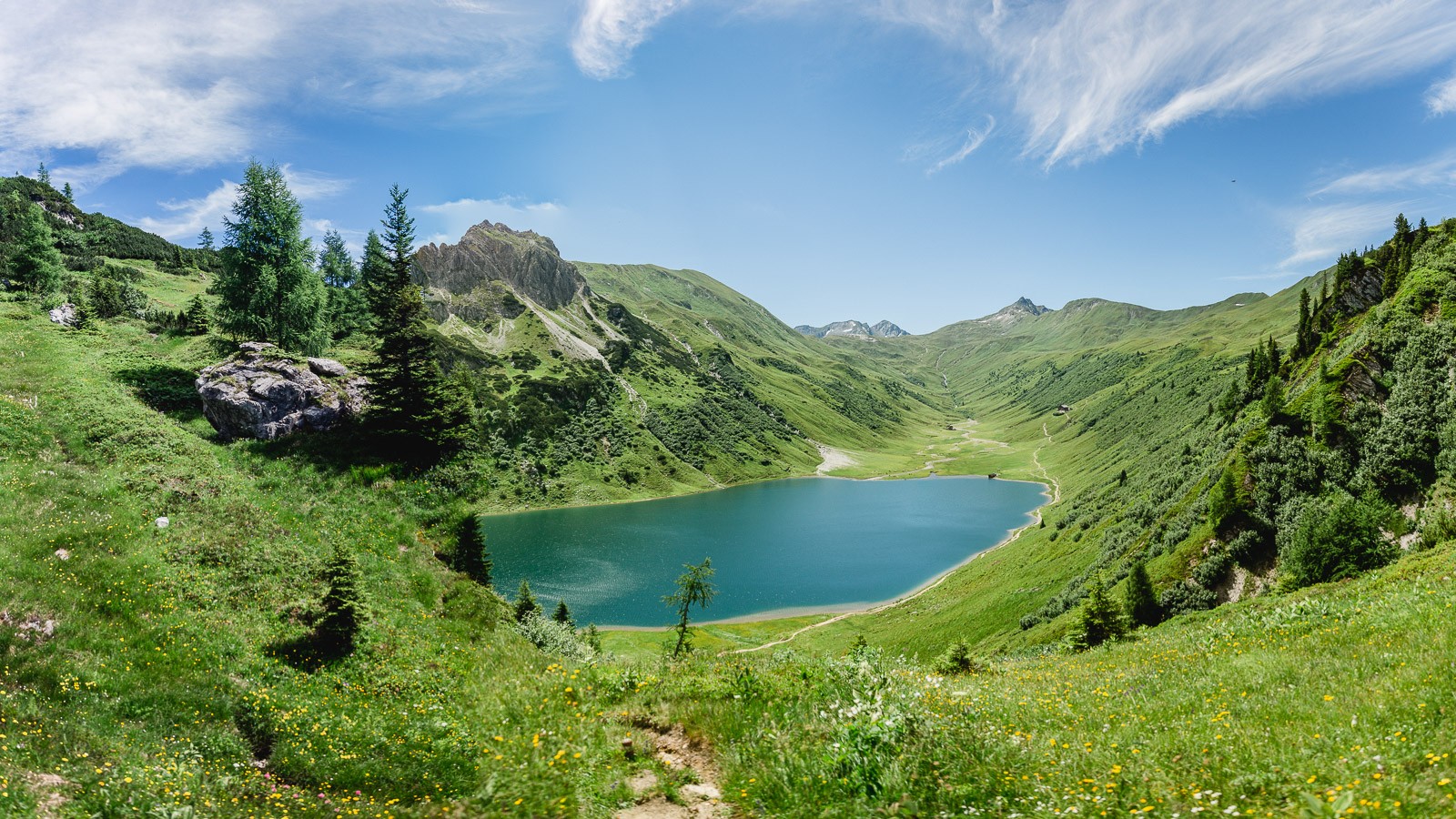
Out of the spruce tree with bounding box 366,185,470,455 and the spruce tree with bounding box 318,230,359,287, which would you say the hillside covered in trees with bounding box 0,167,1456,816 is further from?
the spruce tree with bounding box 318,230,359,287

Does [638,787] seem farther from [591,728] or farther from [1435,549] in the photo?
[1435,549]

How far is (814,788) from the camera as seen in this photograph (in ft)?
27.4

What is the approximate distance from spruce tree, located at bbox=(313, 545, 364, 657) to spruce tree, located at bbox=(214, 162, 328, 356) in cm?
3149

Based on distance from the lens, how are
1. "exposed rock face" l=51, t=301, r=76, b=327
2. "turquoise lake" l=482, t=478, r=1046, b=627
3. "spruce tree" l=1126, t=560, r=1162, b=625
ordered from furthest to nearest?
"turquoise lake" l=482, t=478, r=1046, b=627 → "spruce tree" l=1126, t=560, r=1162, b=625 → "exposed rock face" l=51, t=301, r=76, b=327

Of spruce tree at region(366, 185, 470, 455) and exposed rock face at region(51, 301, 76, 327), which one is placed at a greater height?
exposed rock face at region(51, 301, 76, 327)

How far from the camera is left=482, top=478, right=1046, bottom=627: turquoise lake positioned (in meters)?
103

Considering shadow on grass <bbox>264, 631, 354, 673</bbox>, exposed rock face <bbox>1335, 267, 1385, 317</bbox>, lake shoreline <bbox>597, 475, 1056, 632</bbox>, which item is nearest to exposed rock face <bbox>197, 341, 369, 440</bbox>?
shadow on grass <bbox>264, 631, 354, 673</bbox>

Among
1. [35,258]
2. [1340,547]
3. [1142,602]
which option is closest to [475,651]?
[1340,547]

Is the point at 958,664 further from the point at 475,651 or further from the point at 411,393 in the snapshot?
the point at 411,393

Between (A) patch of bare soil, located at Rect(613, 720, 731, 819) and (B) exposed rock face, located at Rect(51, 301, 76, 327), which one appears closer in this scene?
(A) patch of bare soil, located at Rect(613, 720, 731, 819)

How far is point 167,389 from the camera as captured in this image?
109 ft

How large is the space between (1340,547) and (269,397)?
2611 inches

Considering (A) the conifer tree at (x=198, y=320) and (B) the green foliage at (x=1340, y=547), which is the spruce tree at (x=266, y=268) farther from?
(B) the green foliage at (x=1340, y=547)

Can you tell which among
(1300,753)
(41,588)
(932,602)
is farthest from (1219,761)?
(932,602)
